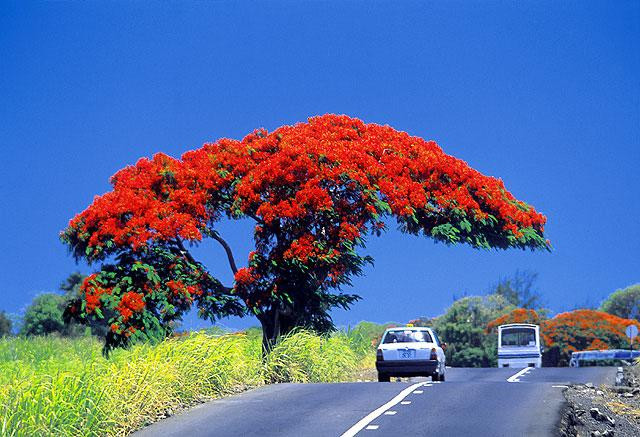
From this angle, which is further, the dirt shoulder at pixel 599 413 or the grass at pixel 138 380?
→ the dirt shoulder at pixel 599 413

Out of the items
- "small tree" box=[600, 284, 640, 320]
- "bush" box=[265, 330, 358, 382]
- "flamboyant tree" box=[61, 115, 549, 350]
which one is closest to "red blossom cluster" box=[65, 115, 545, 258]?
"flamboyant tree" box=[61, 115, 549, 350]

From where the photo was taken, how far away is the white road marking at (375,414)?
12.9 metres

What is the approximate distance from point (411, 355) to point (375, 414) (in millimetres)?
9762

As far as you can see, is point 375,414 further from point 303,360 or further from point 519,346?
point 519,346

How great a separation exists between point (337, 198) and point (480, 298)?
90.3 ft

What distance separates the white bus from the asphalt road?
24.5m

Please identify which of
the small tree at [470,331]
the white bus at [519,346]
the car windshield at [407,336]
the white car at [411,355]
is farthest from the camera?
the small tree at [470,331]

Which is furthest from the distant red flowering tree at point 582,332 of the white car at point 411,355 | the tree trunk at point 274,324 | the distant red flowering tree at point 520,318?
the tree trunk at point 274,324

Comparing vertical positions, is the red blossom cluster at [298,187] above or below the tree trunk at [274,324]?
above

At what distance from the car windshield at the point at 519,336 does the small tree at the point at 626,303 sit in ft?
59.7

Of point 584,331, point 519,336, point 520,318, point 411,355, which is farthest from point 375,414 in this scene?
point 584,331

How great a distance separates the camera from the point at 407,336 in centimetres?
2456

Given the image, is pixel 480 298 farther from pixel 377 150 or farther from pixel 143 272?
pixel 143 272

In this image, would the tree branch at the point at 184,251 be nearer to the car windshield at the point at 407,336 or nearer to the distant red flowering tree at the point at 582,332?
the car windshield at the point at 407,336
